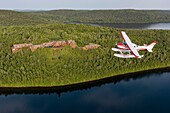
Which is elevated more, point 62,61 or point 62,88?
point 62,61

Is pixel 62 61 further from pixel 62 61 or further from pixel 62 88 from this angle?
pixel 62 88

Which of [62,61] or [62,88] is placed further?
[62,61]

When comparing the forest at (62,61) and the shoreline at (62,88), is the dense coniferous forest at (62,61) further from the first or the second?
the shoreline at (62,88)

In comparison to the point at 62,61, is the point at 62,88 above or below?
below

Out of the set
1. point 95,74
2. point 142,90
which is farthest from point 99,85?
point 142,90

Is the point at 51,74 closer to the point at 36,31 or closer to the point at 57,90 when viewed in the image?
the point at 57,90

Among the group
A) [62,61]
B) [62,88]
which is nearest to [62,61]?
[62,61]

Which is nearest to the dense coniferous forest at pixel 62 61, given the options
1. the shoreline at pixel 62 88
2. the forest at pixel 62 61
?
the forest at pixel 62 61

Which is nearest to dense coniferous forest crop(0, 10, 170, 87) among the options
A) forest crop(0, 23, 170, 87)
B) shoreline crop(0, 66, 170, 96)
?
forest crop(0, 23, 170, 87)
